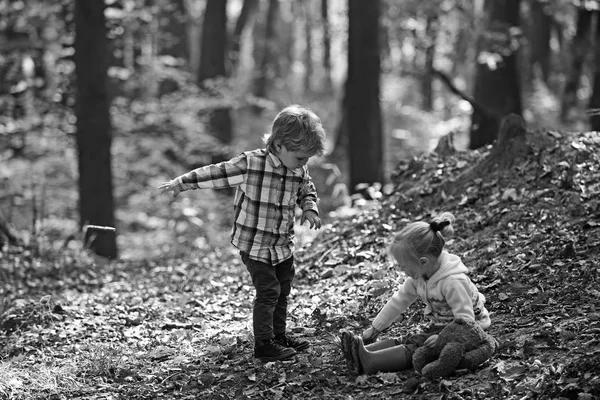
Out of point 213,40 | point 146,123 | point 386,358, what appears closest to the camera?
point 386,358

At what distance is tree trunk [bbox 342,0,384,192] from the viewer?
11.9 m

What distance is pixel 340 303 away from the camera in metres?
5.92

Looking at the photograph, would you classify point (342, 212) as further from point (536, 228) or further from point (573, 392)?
point (573, 392)

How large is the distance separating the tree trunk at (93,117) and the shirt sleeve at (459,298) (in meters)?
7.53

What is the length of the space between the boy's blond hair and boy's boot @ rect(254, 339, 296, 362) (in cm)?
131

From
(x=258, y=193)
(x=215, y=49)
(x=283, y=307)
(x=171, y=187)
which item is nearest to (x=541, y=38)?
(x=215, y=49)

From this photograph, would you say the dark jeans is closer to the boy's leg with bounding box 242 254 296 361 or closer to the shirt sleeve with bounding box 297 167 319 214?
the boy's leg with bounding box 242 254 296 361

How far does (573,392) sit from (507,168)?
457 centimetres

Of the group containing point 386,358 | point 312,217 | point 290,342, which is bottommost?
point 290,342

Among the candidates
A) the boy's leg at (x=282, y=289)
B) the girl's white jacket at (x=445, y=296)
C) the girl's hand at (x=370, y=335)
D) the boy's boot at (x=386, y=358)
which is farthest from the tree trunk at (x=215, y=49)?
the boy's boot at (x=386, y=358)

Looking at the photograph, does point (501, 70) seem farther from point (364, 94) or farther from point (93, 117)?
point (93, 117)

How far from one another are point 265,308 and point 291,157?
1006 millimetres

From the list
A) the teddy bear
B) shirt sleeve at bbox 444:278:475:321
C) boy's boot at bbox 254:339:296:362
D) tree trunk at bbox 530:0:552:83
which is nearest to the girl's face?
shirt sleeve at bbox 444:278:475:321

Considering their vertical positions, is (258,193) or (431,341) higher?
(258,193)
